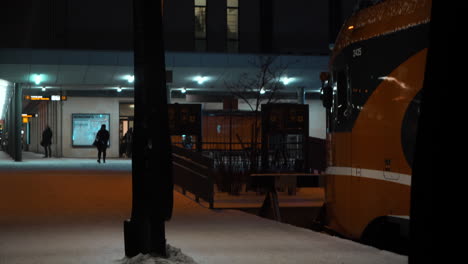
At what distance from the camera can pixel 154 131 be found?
21.4ft

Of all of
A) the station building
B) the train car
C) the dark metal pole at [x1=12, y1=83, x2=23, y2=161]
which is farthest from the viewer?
the dark metal pole at [x1=12, y1=83, x2=23, y2=161]

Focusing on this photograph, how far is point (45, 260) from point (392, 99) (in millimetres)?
4128

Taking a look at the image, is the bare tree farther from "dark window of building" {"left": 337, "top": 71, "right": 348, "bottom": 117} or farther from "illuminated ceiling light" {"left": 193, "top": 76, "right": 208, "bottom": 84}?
"dark window of building" {"left": 337, "top": 71, "right": 348, "bottom": 117}

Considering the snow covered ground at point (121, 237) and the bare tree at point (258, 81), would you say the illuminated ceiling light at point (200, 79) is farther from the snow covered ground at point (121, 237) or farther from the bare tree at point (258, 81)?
the snow covered ground at point (121, 237)

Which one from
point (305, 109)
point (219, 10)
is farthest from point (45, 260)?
point (219, 10)

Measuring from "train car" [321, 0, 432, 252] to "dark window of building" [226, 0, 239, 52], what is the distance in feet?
91.1

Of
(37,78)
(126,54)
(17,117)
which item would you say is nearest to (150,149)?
(126,54)

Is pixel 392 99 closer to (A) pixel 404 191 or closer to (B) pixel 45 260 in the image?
(A) pixel 404 191

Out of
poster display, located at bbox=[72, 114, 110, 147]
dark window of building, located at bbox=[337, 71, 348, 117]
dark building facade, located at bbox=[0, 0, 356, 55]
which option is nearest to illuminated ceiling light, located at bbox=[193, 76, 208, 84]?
dark building facade, located at bbox=[0, 0, 356, 55]

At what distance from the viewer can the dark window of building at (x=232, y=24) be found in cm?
3719

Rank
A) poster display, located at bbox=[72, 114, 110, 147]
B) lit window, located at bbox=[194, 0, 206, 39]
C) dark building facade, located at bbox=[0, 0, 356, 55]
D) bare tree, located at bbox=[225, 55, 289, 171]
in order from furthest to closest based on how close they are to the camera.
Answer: poster display, located at bbox=[72, 114, 110, 147] → lit window, located at bbox=[194, 0, 206, 39] → dark building facade, located at bbox=[0, 0, 356, 55] → bare tree, located at bbox=[225, 55, 289, 171]

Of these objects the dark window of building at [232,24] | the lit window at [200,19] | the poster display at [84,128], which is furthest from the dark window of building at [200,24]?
the poster display at [84,128]

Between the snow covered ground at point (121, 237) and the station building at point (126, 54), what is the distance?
14.2 meters

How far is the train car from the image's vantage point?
7.42 meters
